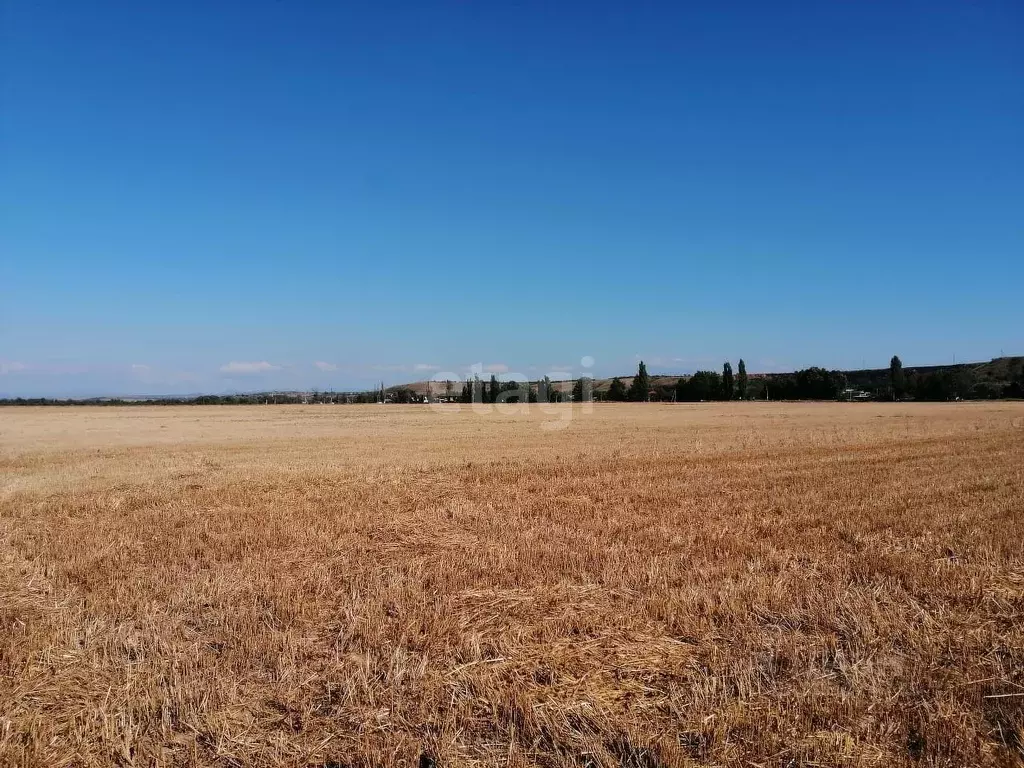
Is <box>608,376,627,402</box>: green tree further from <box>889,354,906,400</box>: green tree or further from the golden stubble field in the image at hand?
the golden stubble field

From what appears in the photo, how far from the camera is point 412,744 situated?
12.8ft

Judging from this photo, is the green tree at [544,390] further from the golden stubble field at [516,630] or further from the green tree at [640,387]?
the golden stubble field at [516,630]

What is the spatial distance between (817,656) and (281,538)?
770 cm

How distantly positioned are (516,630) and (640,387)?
122436 mm

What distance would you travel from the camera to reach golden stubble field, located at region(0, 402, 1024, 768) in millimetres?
3975

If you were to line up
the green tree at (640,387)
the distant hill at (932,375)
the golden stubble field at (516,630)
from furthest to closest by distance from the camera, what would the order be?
the green tree at (640,387) < the distant hill at (932,375) < the golden stubble field at (516,630)

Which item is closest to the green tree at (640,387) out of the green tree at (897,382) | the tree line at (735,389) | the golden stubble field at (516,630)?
the tree line at (735,389)

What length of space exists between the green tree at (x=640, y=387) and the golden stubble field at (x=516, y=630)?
365 feet

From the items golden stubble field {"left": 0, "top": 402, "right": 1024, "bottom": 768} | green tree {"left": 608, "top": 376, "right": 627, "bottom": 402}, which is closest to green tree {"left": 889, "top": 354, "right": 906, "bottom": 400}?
green tree {"left": 608, "top": 376, "right": 627, "bottom": 402}

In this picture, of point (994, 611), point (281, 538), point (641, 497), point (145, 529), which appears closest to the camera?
point (994, 611)

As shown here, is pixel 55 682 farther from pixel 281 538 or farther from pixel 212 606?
pixel 281 538

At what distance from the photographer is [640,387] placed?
12519cm

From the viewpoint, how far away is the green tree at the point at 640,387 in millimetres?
122706

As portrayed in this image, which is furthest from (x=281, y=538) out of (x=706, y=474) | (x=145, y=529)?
(x=706, y=474)
